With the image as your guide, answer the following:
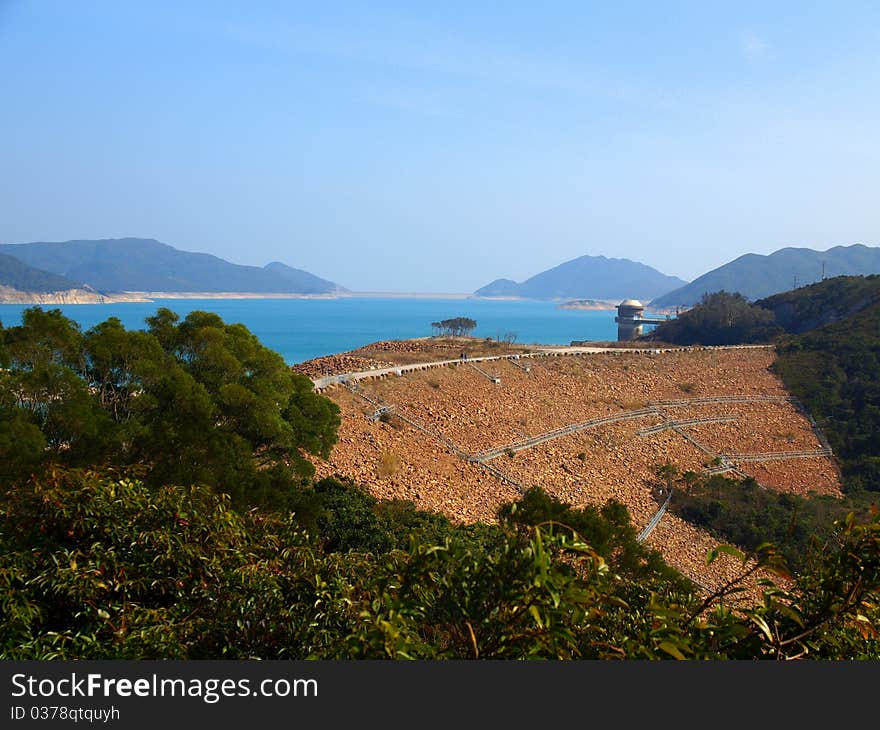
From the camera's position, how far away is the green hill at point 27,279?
7118 inches

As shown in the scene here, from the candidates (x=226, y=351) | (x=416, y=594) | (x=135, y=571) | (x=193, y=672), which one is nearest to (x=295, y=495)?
(x=226, y=351)

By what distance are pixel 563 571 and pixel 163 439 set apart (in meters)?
9.05

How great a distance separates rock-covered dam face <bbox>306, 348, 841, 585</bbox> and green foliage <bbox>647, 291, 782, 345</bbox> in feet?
47.5

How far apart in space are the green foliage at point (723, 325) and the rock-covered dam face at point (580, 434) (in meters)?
14.5

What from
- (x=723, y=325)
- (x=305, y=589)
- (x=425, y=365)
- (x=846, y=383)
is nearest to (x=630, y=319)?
(x=723, y=325)

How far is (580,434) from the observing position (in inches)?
1206

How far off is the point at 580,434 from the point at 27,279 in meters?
195

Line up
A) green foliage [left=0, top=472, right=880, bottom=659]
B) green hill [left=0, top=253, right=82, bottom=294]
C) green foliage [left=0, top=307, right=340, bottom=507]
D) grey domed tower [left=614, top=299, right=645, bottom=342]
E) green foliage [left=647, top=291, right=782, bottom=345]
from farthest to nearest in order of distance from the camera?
green hill [left=0, top=253, right=82, bottom=294], grey domed tower [left=614, top=299, right=645, bottom=342], green foliage [left=647, top=291, right=782, bottom=345], green foliage [left=0, top=307, right=340, bottom=507], green foliage [left=0, top=472, right=880, bottom=659]

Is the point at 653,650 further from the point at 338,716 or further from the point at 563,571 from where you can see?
the point at 338,716

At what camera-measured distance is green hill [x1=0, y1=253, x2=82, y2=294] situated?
180788 mm

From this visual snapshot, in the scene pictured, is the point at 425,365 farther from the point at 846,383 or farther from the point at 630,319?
the point at 630,319

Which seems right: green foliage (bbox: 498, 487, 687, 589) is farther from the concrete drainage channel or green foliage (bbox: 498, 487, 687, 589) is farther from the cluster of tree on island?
the concrete drainage channel

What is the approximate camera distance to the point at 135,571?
559cm

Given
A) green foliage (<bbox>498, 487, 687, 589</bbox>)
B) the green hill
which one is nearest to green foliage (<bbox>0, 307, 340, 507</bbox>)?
green foliage (<bbox>498, 487, 687, 589</bbox>)
